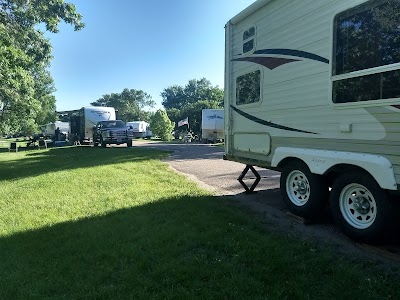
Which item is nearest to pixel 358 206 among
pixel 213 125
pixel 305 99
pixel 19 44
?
pixel 305 99

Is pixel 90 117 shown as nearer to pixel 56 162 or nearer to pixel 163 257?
pixel 56 162

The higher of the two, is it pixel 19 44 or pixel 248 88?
pixel 19 44

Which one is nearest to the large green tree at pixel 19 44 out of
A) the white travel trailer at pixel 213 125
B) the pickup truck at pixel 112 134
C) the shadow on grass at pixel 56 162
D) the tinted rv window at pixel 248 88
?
the shadow on grass at pixel 56 162

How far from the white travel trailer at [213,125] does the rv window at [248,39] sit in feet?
89.1

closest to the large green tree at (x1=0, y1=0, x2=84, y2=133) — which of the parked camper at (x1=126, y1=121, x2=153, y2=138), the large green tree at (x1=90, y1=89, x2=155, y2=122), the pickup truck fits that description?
the pickup truck

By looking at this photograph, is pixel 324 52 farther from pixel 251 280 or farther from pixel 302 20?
pixel 251 280

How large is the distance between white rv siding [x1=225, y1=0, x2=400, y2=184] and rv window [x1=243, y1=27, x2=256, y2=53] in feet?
0.38

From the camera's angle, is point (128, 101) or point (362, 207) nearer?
point (362, 207)

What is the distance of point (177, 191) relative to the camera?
8.13 meters

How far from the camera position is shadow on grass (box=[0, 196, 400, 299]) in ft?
11.2

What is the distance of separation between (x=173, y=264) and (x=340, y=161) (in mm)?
2455

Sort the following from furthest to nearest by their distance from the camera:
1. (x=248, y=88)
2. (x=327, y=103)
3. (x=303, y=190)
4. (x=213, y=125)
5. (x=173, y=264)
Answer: (x=213, y=125), (x=248, y=88), (x=303, y=190), (x=327, y=103), (x=173, y=264)

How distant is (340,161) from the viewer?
A: 4.73 m

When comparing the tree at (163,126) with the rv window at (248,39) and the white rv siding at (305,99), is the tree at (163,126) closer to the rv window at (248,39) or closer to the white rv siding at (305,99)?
the white rv siding at (305,99)
